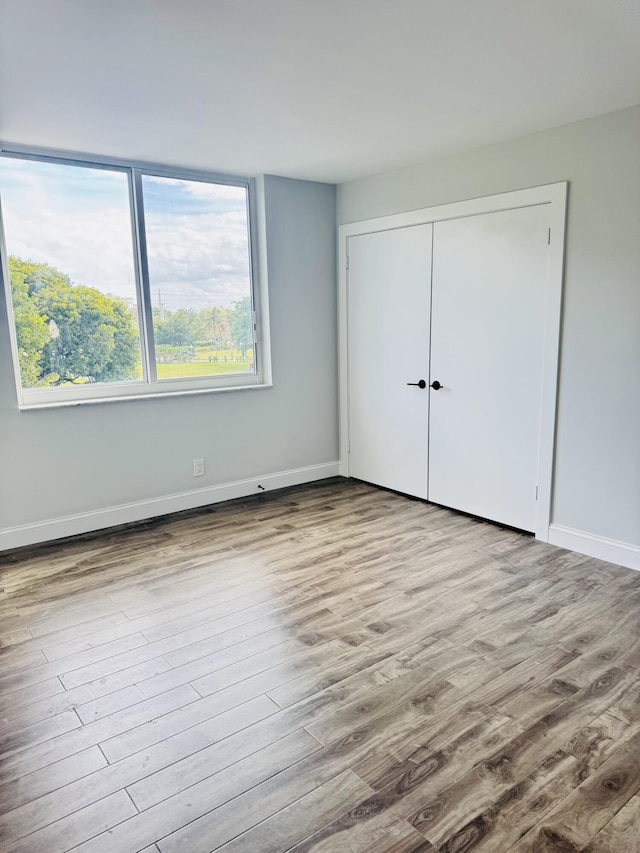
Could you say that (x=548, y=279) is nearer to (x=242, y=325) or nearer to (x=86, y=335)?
(x=242, y=325)

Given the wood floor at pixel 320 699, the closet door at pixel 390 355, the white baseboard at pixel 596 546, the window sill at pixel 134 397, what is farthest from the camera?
the closet door at pixel 390 355

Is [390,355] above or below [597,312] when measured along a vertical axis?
below

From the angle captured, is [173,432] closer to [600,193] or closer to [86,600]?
[86,600]

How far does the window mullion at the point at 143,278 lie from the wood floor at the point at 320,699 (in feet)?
4.42

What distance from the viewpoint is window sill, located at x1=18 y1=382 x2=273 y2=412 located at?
3609 mm

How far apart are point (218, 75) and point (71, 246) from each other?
5.77ft

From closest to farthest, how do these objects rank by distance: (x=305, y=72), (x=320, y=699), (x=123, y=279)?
(x=320, y=699), (x=305, y=72), (x=123, y=279)

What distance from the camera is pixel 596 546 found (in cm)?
331

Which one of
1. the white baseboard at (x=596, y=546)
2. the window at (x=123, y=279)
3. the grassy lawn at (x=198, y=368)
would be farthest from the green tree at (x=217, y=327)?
the white baseboard at (x=596, y=546)

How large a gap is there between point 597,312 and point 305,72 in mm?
1977

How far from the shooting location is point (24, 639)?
8.50 feet

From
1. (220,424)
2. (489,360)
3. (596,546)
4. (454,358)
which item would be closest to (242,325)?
(220,424)

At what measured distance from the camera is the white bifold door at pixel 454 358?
3.52 m

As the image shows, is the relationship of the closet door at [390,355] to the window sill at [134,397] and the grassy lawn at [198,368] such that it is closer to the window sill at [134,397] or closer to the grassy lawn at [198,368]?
the window sill at [134,397]
